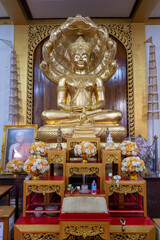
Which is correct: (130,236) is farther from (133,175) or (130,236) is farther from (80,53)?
(80,53)

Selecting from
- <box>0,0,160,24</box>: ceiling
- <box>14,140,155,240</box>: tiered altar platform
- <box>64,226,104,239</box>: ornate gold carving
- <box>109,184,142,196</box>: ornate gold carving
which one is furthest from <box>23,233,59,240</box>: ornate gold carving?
<box>0,0,160,24</box>: ceiling

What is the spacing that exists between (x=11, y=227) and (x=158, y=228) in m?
1.49

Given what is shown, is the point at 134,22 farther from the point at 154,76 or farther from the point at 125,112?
the point at 125,112

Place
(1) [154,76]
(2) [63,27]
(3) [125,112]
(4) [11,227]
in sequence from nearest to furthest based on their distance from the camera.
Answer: (4) [11,227] < (2) [63,27] < (1) [154,76] < (3) [125,112]

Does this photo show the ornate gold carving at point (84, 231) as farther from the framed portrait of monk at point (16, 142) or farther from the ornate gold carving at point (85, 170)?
the framed portrait of monk at point (16, 142)

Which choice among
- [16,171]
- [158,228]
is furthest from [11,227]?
[158,228]

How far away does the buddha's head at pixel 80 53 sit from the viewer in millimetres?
4227

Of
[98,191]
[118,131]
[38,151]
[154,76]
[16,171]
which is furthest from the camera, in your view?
[154,76]

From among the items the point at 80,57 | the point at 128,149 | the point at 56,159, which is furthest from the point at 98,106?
the point at 56,159

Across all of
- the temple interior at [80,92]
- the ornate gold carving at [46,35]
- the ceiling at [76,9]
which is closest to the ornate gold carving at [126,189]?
the temple interior at [80,92]

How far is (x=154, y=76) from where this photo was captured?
14.6 feet

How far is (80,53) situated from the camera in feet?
13.9

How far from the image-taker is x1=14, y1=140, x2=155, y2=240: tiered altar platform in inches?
69.0

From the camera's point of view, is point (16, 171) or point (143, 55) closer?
point (16, 171)
